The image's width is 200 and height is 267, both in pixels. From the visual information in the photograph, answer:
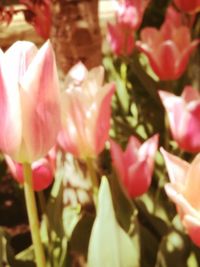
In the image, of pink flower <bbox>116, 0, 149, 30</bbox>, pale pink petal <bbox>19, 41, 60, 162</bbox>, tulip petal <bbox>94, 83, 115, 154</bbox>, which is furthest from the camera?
pink flower <bbox>116, 0, 149, 30</bbox>

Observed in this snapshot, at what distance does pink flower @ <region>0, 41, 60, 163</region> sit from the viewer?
37cm

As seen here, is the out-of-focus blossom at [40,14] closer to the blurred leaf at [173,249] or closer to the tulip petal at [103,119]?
the tulip petal at [103,119]

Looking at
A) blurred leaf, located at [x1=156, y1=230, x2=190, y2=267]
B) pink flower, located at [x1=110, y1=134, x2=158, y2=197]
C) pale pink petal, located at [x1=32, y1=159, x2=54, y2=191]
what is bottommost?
blurred leaf, located at [x1=156, y1=230, x2=190, y2=267]

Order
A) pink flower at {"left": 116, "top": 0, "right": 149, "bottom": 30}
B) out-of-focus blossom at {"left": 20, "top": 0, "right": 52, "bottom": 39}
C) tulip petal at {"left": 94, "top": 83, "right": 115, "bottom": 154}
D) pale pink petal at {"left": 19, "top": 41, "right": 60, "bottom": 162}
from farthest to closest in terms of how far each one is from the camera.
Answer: pink flower at {"left": 116, "top": 0, "right": 149, "bottom": 30} < out-of-focus blossom at {"left": 20, "top": 0, "right": 52, "bottom": 39} < tulip petal at {"left": 94, "top": 83, "right": 115, "bottom": 154} < pale pink petal at {"left": 19, "top": 41, "right": 60, "bottom": 162}

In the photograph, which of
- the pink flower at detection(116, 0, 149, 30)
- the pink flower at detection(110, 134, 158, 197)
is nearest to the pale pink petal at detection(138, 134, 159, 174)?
the pink flower at detection(110, 134, 158, 197)

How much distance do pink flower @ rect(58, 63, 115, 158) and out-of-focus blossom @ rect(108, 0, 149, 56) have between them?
231 mm

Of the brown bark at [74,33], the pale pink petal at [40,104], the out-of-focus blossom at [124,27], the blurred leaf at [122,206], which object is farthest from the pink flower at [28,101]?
the out-of-focus blossom at [124,27]

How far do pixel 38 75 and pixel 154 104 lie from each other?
547 mm

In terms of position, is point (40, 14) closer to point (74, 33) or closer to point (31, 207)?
point (74, 33)

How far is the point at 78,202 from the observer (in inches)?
24.6

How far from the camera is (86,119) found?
0.51m

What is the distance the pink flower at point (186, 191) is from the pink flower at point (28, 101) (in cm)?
9

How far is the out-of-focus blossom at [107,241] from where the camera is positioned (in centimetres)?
42

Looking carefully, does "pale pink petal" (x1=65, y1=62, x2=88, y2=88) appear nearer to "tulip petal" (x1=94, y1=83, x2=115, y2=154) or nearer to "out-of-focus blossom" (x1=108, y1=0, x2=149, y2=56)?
"tulip petal" (x1=94, y1=83, x2=115, y2=154)
